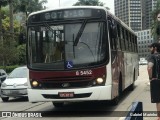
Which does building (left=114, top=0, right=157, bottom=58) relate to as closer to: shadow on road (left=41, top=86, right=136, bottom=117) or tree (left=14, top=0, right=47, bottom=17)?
tree (left=14, top=0, right=47, bottom=17)

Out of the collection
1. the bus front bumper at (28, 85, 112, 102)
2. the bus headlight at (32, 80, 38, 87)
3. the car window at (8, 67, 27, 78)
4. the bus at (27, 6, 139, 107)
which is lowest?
the car window at (8, 67, 27, 78)

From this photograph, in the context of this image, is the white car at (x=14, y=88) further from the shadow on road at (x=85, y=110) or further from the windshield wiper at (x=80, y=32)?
the windshield wiper at (x=80, y=32)

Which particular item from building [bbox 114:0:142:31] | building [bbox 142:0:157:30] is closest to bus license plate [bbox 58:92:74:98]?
building [bbox 142:0:157:30]

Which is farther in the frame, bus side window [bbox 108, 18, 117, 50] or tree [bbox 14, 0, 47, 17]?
tree [bbox 14, 0, 47, 17]

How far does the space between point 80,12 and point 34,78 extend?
231 centimetres

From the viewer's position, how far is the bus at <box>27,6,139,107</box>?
12.2 meters

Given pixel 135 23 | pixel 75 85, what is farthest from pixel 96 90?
pixel 135 23

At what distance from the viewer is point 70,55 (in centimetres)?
1238

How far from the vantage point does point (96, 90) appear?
39.9ft

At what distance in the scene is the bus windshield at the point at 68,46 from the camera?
1233 centimetres

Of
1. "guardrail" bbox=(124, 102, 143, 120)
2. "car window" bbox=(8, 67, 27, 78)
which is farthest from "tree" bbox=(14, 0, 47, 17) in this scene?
"guardrail" bbox=(124, 102, 143, 120)

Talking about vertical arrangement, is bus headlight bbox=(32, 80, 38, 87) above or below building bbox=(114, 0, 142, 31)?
below

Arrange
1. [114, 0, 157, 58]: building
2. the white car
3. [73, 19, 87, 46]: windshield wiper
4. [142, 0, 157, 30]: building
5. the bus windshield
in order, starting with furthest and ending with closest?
[114, 0, 157, 58]: building < [142, 0, 157, 30]: building < the white car < [73, 19, 87, 46]: windshield wiper < the bus windshield

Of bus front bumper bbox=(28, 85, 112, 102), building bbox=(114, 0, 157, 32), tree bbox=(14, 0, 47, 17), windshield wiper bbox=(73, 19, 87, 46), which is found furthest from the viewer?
tree bbox=(14, 0, 47, 17)
